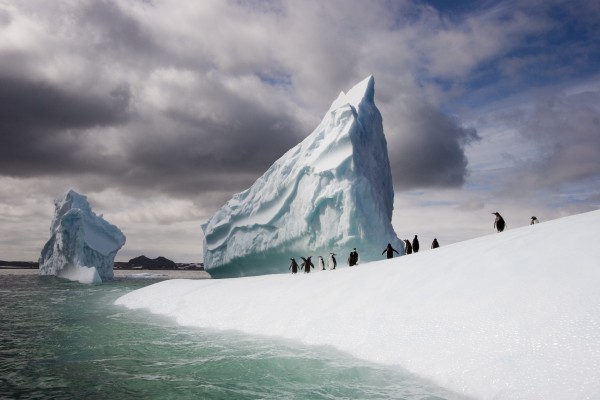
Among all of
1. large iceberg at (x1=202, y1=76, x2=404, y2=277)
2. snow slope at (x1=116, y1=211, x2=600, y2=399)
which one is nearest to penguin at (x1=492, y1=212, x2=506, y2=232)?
snow slope at (x1=116, y1=211, x2=600, y2=399)

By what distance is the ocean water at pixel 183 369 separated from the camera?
5.29 m

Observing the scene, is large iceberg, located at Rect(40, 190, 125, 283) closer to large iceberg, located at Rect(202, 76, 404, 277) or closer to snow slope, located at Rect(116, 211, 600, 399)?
large iceberg, located at Rect(202, 76, 404, 277)

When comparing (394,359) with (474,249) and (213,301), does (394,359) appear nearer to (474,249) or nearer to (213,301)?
(474,249)

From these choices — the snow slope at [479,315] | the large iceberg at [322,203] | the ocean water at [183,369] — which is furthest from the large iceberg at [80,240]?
the snow slope at [479,315]

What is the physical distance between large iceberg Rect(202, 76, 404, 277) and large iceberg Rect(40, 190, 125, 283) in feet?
49.9

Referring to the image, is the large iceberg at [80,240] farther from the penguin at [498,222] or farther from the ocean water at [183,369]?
the penguin at [498,222]

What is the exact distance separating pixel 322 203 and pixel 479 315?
19542 mm

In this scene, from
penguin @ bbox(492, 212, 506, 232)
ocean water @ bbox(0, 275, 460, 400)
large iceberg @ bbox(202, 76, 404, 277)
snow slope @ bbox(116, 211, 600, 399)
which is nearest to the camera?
snow slope @ bbox(116, 211, 600, 399)

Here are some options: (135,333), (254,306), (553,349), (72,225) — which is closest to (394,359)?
(553,349)

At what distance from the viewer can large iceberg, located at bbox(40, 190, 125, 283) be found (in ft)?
131

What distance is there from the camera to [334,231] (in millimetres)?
24516

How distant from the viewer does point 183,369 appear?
259 inches

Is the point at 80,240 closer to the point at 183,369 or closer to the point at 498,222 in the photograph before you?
the point at 498,222

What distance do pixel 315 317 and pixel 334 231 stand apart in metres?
16.3
